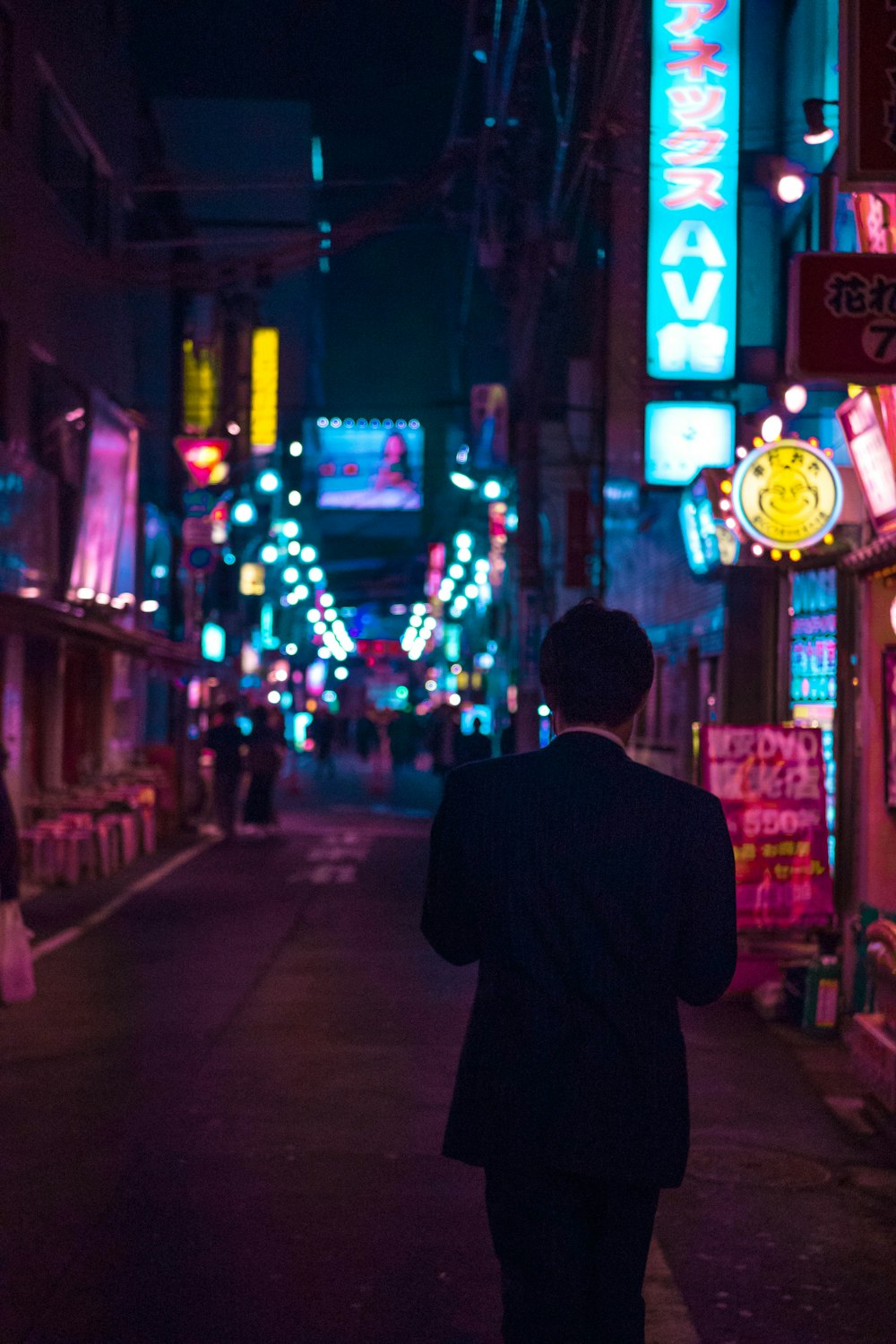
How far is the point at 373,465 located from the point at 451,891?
54.9 metres

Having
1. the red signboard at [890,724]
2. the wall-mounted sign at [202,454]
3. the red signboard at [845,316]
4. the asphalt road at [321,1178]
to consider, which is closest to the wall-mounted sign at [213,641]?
the wall-mounted sign at [202,454]

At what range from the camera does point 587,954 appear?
3.17 metres

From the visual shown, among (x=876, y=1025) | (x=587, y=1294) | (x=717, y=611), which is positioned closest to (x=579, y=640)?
(x=587, y=1294)

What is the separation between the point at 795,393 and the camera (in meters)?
11.7

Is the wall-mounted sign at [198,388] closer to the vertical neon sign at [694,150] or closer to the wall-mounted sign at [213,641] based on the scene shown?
the wall-mounted sign at [213,641]

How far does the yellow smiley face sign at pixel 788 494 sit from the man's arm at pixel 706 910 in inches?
306

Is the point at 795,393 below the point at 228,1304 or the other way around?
the other way around

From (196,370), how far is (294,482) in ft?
129

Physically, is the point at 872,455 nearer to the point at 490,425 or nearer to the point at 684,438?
the point at 684,438

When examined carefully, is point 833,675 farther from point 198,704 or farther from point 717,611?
point 198,704

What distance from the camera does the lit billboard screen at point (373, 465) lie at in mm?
57188

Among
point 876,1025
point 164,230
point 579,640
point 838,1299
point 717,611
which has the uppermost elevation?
point 164,230

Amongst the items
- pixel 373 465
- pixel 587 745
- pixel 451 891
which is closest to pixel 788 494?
pixel 587 745

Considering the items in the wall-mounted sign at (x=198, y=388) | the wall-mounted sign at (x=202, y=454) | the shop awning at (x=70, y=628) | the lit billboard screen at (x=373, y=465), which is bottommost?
the shop awning at (x=70, y=628)
